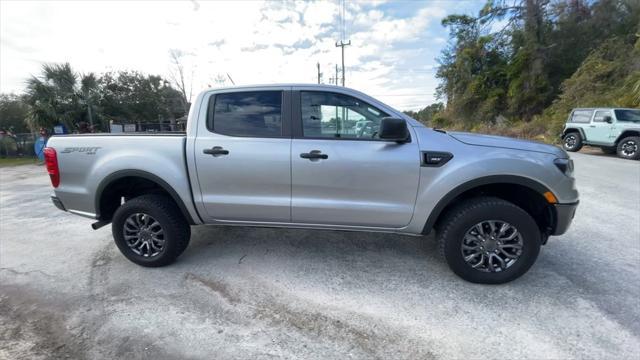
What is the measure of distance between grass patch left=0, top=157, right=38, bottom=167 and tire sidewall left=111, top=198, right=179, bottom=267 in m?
14.8

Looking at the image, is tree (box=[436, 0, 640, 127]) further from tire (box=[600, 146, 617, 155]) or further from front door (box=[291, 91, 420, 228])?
front door (box=[291, 91, 420, 228])

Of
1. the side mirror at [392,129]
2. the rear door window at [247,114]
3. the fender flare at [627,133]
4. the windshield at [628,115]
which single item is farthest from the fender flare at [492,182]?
the windshield at [628,115]

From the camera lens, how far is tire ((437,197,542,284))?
2.60 metres

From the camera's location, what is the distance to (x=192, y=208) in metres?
3.04

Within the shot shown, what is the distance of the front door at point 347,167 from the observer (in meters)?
2.68

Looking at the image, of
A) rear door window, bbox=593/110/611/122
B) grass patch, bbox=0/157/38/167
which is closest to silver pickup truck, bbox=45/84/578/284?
rear door window, bbox=593/110/611/122

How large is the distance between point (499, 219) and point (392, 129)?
120 cm

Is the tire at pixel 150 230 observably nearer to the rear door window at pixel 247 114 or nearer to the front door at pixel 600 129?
the rear door window at pixel 247 114

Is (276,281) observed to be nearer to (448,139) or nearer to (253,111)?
(253,111)

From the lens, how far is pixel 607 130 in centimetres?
1055

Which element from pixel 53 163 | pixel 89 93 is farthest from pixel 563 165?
pixel 89 93

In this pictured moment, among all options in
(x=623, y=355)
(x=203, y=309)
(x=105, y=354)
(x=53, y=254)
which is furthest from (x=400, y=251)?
(x=53, y=254)

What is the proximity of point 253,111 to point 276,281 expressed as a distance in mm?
1613

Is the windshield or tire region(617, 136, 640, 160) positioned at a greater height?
the windshield
